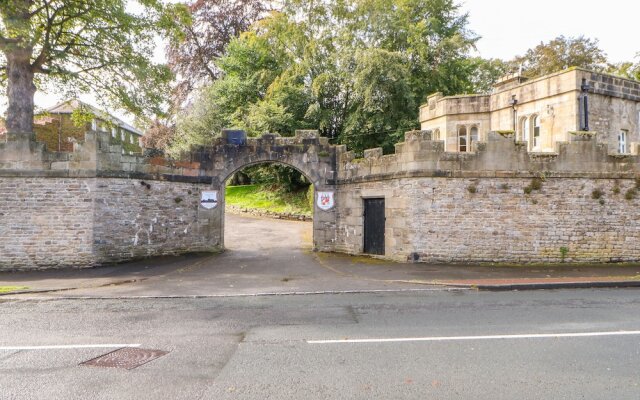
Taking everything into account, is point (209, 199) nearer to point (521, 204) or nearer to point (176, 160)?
point (176, 160)

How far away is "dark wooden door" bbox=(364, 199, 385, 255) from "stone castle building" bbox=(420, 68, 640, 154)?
18.6 ft

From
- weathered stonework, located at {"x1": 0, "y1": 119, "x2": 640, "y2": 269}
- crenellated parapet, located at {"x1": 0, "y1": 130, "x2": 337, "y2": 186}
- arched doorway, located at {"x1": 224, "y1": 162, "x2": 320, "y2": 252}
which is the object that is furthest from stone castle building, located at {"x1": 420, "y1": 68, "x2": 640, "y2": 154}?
arched doorway, located at {"x1": 224, "y1": 162, "x2": 320, "y2": 252}

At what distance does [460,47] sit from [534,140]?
11.4 meters

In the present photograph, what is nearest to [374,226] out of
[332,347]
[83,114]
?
[332,347]

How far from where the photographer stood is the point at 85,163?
14.3m

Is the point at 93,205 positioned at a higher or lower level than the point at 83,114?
lower

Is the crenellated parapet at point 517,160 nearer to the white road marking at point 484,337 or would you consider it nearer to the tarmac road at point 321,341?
the tarmac road at point 321,341

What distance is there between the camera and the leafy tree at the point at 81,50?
48.3 feet

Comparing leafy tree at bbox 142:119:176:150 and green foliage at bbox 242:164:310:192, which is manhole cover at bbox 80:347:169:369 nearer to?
green foliage at bbox 242:164:310:192

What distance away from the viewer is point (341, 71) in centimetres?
2889

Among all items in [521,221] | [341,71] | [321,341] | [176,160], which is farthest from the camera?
[341,71]

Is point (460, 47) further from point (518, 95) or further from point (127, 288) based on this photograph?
point (127, 288)

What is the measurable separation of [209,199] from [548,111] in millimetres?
15672

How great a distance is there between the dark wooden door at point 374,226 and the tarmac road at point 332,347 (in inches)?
264
